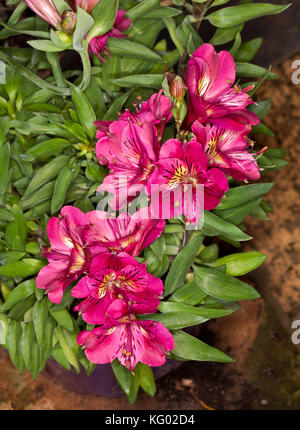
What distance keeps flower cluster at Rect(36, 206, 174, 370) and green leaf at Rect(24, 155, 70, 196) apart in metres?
0.15

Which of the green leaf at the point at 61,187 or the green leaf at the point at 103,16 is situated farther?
the green leaf at the point at 61,187

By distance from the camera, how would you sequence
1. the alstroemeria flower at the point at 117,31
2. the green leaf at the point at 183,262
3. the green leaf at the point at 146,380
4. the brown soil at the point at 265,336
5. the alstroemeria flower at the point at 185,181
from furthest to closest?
the brown soil at the point at 265,336 → the green leaf at the point at 146,380 → the green leaf at the point at 183,262 → the alstroemeria flower at the point at 117,31 → the alstroemeria flower at the point at 185,181

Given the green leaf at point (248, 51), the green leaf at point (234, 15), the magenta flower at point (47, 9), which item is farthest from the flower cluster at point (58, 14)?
the green leaf at point (248, 51)

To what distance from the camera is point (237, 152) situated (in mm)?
634

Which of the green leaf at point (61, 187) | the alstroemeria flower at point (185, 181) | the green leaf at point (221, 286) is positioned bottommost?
the green leaf at point (221, 286)

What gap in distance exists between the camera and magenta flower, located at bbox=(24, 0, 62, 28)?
2.04 feet

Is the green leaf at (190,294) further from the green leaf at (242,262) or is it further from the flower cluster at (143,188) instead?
the flower cluster at (143,188)

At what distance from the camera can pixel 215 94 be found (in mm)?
632

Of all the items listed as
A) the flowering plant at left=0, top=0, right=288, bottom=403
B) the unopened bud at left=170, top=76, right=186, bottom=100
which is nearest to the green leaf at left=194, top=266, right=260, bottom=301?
the flowering plant at left=0, top=0, right=288, bottom=403

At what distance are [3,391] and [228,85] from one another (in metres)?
1.13

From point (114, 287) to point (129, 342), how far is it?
89mm

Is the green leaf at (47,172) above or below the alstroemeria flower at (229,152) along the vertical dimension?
below

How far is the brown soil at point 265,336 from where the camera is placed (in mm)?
1306

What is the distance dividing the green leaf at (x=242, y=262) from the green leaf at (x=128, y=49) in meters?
0.39
